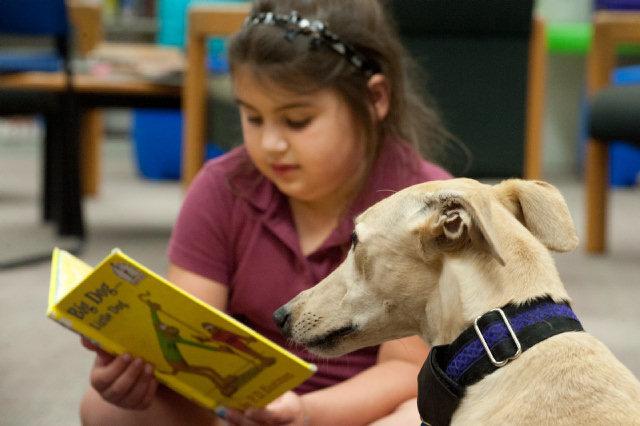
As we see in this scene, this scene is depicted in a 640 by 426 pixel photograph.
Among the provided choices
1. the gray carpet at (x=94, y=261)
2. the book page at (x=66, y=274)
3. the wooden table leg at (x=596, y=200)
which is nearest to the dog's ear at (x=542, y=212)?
the book page at (x=66, y=274)

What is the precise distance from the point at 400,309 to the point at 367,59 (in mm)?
589

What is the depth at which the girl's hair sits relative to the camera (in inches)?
62.3

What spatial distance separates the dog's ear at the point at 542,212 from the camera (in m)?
1.18

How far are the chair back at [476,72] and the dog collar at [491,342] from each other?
5.49 feet

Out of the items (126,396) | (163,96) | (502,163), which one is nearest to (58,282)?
(126,396)

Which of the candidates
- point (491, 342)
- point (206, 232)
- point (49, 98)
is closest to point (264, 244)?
point (206, 232)

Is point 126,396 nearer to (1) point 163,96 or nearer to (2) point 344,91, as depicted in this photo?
(2) point 344,91

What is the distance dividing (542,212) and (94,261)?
224cm

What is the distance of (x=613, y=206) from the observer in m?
→ 4.86

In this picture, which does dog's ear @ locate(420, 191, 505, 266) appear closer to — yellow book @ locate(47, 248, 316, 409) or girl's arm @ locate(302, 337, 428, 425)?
yellow book @ locate(47, 248, 316, 409)

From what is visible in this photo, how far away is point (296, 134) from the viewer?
1.56 meters

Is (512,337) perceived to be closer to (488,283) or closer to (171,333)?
(488,283)

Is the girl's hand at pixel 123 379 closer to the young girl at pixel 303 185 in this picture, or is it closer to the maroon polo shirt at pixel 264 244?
the young girl at pixel 303 185

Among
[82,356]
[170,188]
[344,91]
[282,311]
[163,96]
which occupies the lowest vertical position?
[170,188]
